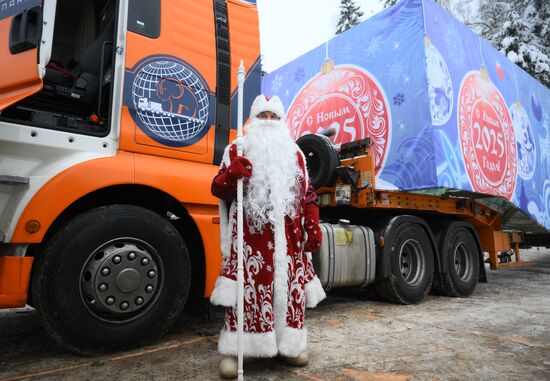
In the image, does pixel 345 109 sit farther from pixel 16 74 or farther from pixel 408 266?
pixel 16 74

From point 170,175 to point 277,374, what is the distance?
1.53m

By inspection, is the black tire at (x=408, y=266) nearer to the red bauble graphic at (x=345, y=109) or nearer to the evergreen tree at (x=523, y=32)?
the red bauble graphic at (x=345, y=109)

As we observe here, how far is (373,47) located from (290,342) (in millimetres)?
4002

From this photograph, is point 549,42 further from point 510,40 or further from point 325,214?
point 325,214

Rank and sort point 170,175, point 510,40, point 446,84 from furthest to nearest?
point 510,40 < point 446,84 < point 170,175

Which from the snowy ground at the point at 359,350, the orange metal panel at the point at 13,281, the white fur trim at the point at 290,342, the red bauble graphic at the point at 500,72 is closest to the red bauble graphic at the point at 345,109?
the snowy ground at the point at 359,350

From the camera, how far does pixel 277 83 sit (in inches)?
246

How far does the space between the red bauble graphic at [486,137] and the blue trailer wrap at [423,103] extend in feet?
0.05

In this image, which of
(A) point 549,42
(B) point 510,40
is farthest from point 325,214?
(A) point 549,42

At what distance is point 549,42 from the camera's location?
14.0m

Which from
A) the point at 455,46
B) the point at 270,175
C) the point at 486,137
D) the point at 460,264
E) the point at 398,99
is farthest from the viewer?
the point at 460,264

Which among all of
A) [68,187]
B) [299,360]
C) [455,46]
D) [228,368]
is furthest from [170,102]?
[455,46]

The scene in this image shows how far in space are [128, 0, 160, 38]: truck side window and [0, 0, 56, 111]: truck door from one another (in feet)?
→ 1.89

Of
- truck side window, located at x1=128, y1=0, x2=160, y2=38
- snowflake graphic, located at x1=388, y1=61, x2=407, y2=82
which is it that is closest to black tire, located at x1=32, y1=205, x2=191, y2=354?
truck side window, located at x1=128, y1=0, x2=160, y2=38
